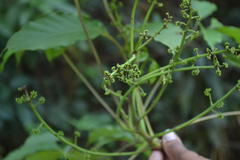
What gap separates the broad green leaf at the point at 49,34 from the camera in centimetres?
67

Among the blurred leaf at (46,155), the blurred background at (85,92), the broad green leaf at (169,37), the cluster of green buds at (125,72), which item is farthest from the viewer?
the blurred background at (85,92)

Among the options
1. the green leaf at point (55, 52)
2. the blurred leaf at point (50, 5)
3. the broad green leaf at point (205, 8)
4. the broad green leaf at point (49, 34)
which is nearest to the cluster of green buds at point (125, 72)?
the broad green leaf at point (49, 34)

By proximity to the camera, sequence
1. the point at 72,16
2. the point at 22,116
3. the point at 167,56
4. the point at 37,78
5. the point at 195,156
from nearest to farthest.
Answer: the point at 195,156 < the point at 72,16 < the point at 22,116 < the point at 167,56 < the point at 37,78

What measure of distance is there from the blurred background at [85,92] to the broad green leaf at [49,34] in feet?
2.87

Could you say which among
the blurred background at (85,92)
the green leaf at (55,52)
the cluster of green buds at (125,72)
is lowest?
the blurred background at (85,92)

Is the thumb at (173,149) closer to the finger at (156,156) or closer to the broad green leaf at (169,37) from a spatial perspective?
the finger at (156,156)

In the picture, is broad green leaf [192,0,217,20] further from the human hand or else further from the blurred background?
the blurred background

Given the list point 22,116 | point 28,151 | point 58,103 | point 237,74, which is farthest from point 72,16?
point 237,74

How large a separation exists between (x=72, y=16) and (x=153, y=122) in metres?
1.31

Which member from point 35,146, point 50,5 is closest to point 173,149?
point 35,146

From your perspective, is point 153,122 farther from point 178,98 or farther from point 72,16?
point 72,16

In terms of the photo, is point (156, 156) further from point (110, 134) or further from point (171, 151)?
point (110, 134)

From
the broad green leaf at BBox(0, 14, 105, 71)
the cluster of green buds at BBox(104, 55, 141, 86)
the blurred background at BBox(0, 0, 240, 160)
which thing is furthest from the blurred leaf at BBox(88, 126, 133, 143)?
the blurred background at BBox(0, 0, 240, 160)

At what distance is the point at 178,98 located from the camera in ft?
6.04
